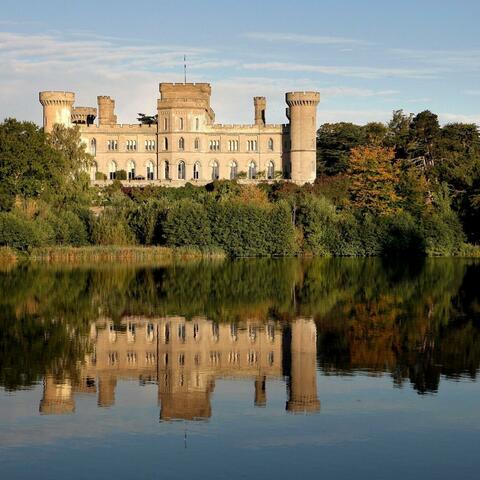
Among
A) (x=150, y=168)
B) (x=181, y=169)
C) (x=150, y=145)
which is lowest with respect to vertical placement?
(x=181, y=169)

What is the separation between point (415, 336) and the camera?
779 inches

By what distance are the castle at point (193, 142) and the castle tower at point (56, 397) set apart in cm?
5113

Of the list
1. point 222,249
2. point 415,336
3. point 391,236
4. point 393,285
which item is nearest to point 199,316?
point 415,336

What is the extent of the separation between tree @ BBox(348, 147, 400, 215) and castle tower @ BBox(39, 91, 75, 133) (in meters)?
20.3

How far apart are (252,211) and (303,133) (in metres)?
20.4

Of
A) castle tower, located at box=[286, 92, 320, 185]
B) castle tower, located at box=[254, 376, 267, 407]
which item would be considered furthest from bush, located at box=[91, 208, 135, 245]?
castle tower, located at box=[254, 376, 267, 407]

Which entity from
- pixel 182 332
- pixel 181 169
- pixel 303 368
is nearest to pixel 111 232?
pixel 181 169

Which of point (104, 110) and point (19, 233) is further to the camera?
point (104, 110)

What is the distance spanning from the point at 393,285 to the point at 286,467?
20.0 m

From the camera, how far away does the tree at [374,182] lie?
53.5m

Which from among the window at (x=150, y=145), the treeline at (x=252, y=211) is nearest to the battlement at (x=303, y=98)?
the window at (x=150, y=145)

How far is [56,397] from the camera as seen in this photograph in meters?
14.2

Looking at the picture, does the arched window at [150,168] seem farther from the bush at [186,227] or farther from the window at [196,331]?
the window at [196,331]

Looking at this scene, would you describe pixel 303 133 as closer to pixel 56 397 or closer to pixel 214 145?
pixel 214 145
